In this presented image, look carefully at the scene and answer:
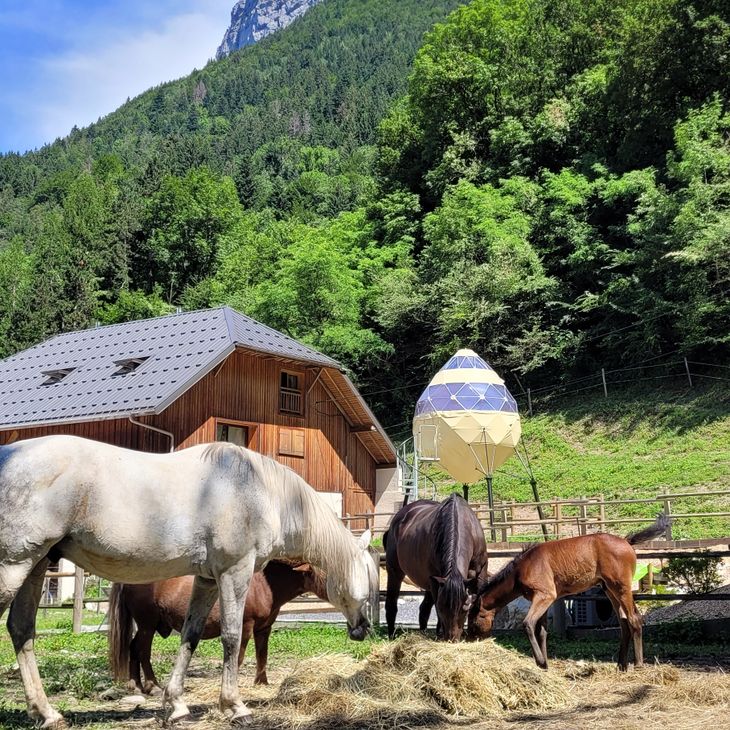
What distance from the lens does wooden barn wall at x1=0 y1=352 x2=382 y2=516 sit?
2400 cm

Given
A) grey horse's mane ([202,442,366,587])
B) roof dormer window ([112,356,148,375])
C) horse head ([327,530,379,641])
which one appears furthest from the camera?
roof dormer window ([112,356,148,375])

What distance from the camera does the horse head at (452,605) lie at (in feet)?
30.9

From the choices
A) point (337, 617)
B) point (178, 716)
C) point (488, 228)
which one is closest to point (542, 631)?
point (178, 716)

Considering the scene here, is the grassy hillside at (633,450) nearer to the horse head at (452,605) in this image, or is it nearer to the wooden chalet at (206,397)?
the wooden chalet at (206,397)

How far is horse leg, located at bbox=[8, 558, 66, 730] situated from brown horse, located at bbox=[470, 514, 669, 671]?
5.48m

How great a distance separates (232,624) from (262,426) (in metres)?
20.3

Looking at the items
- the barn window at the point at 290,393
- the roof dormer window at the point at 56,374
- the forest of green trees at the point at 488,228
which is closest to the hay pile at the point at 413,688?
the barn window at the point at 290,393

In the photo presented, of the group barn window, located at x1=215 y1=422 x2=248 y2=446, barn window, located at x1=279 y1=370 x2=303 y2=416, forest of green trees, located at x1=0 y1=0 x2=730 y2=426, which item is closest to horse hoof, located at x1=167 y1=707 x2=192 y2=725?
barn window, located at x1=215 y1=422 x2=248 y2=446

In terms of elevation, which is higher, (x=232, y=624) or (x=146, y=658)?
(x=232, y=624)

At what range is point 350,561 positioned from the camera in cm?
803

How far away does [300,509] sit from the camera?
7.69 m

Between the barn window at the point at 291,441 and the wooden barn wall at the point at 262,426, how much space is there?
16 centimetres

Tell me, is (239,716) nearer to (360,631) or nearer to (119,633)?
(360,631)

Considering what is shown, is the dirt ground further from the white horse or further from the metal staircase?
the metal staircase
